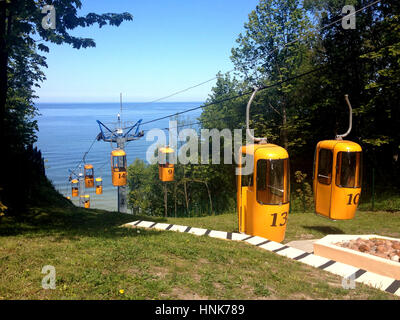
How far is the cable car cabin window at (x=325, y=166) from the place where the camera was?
11.3 m

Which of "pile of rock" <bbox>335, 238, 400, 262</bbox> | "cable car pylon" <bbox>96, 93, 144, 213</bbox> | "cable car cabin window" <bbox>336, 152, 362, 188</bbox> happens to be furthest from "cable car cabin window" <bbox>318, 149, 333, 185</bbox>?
"cable car pylon" <bbox>96, 93, 144, 213</bbox>

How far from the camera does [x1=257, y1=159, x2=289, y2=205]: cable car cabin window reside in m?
8.66

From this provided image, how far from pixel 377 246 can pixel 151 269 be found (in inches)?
236

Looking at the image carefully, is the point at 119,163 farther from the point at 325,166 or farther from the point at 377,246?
the point at 377,246

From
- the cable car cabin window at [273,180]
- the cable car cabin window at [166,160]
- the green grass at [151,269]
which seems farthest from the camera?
the cable car cabin window at [166,160]

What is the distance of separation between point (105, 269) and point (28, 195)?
1116 cm

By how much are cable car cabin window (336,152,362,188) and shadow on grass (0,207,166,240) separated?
6269mm

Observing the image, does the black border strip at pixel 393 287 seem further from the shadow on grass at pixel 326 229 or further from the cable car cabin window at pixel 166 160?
the cable car cabin window at pixel 166 160

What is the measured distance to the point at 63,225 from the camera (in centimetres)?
1083

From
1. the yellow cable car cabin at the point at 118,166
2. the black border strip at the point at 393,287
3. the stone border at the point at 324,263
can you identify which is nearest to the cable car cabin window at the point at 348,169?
the stone border at the point at 324,263

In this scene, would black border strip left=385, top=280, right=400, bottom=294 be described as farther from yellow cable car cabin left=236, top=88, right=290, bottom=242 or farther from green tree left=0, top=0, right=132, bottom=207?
green tree left=0, top=0, right=132, bottom=207

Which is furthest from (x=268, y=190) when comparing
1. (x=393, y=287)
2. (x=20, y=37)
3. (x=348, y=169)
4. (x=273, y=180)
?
(x=20, y=37)

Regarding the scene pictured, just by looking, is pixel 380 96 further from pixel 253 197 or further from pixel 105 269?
pixel 105 269

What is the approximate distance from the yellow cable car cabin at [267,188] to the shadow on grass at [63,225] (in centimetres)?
298
